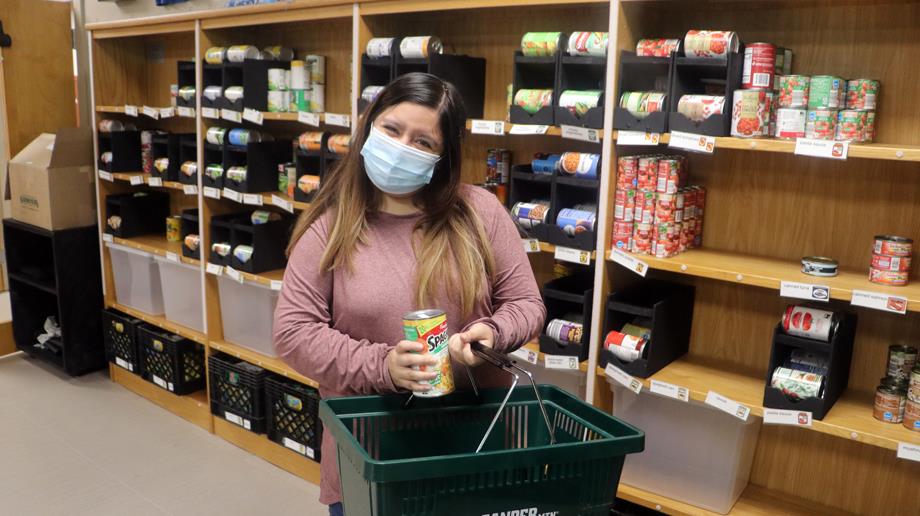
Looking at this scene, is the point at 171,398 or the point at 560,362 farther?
the point at 171,398

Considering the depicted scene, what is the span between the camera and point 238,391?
3777 millimetres

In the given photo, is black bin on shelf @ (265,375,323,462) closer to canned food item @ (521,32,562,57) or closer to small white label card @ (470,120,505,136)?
small white label card @ (470,120,505,136)

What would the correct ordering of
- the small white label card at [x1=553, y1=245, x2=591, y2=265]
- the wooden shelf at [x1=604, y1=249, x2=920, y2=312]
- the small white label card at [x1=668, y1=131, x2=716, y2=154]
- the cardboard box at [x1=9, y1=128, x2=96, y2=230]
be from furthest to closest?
the cardboard box at [x1=9, y1=128, x2=96, y2=230] → the small white label card at [x1=553, y1=245, x2=591, y2=265] → the small white label card at [x1=668, y1=131, x2=716, y2=154] → the wooden shelf at [x1=604, y1=249, x2=920, y2=312]

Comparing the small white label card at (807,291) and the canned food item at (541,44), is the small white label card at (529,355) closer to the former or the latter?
the small white label card at (807,291)

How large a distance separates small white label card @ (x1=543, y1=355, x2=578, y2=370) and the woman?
3.20ft

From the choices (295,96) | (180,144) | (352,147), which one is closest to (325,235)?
(352,147)

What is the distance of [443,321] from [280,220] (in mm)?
2583

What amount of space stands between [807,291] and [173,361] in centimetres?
325

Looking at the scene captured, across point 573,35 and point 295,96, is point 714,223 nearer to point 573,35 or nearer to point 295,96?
point 573,35

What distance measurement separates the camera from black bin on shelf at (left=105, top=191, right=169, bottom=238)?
4422 mm

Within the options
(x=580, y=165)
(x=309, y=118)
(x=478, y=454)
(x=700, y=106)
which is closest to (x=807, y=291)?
(x=700, y=106)

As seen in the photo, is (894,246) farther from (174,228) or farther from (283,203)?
(174,228)

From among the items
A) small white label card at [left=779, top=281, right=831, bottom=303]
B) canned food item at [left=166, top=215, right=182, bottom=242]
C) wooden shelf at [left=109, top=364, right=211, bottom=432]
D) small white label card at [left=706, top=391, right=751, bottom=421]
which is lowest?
wooden shelf at [left=109, top=364, right=211, bottom=432]

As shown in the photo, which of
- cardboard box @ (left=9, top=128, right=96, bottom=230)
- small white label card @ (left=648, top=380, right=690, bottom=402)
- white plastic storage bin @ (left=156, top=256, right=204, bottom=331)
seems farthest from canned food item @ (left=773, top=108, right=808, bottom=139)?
cardboard box @ (left=9, top=128, right=96, bottom=230)
